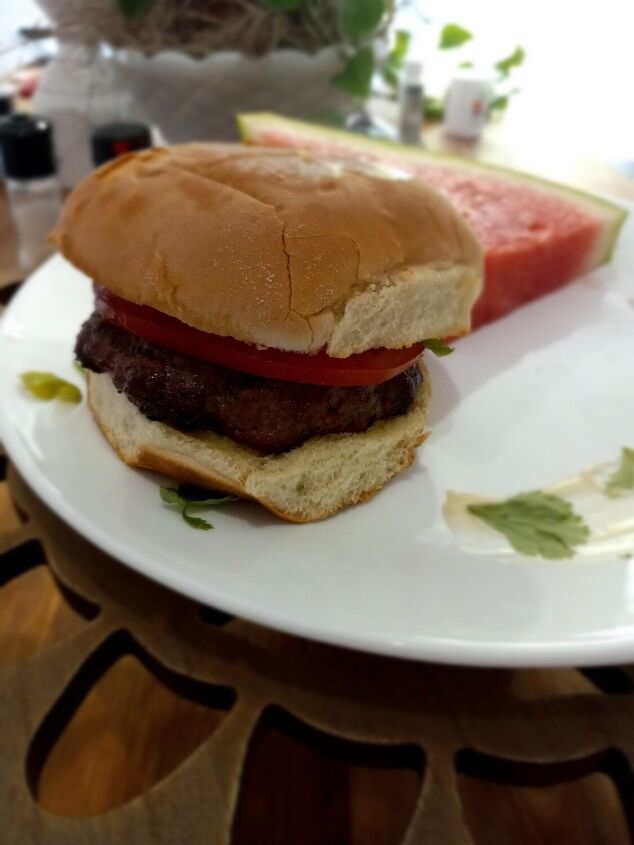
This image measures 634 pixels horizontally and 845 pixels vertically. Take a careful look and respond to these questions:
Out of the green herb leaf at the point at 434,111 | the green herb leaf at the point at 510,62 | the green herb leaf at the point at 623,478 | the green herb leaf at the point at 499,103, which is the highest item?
the green herb leaf at the point at 510,62

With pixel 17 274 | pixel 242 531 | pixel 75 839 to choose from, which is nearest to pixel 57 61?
pixel 17 274

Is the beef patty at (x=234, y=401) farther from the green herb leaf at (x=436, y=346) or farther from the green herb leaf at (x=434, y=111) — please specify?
the green herb leaf at (x=434, y=111)

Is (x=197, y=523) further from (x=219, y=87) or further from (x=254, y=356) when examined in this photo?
(x=219, y=87)

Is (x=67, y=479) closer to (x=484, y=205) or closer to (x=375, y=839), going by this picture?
(x=375, y=839)

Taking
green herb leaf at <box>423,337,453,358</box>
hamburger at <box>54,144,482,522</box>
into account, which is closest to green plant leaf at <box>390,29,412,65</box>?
hamburger at <box>54,144,482,522</box>

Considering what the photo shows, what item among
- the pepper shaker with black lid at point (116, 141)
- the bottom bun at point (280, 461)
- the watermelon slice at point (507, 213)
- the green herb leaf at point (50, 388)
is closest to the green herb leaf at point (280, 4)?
the watermelon slice at point (507, 213)

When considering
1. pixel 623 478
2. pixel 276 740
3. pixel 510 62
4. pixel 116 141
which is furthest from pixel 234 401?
pixel 510 62

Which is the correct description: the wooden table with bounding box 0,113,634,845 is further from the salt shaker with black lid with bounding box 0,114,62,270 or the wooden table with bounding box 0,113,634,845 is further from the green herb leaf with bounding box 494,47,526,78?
the green herb leaf with bounding box 494,47,526,78
